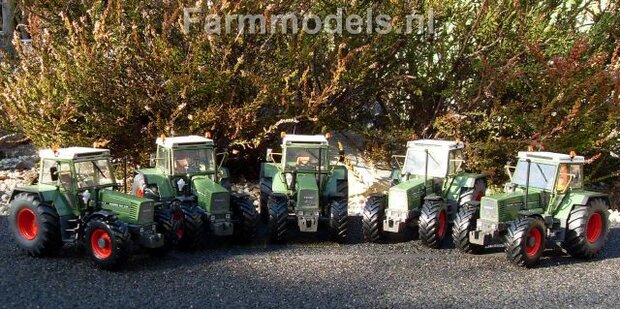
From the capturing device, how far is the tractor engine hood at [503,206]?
9.60 metres

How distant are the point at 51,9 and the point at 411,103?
328 inches

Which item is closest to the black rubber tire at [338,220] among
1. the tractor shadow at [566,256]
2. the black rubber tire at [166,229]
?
the black rubber tire at [166,229]

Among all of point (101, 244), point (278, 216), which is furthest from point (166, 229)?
point (278, 216)

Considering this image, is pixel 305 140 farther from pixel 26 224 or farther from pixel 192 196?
pixel 26 224

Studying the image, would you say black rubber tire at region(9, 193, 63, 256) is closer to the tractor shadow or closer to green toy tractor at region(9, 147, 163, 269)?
green toy tractor at region(9, 147, 163, 269)

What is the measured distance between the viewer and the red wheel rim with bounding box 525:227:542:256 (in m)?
9.23

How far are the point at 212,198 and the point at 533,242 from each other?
460 cm

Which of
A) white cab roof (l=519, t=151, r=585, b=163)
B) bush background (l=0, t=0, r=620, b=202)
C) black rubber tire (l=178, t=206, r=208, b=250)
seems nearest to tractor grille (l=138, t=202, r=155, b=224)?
black rubber tire (l=178, t=206, r=208, b=250)

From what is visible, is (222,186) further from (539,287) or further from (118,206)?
(539,287)

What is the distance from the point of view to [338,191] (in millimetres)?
11172

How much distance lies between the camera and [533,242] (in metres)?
9.30

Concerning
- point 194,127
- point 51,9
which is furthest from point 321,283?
point 51,9

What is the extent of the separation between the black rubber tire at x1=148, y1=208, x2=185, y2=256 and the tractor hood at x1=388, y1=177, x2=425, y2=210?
3.35m

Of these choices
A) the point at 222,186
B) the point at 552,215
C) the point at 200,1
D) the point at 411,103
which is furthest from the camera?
the point at 411,103
